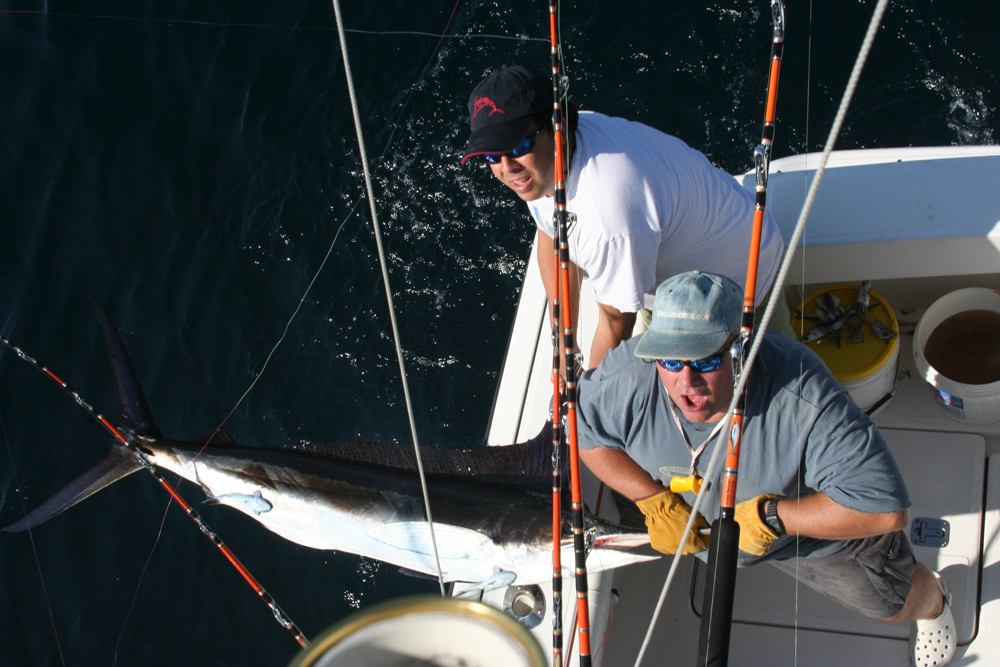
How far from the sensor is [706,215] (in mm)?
1972

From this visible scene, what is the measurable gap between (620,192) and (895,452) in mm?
1519

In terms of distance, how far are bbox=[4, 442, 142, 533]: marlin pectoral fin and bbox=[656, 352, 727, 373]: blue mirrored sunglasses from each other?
1989mm

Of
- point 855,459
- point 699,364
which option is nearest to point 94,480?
point 699,364

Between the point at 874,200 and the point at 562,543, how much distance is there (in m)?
1.52

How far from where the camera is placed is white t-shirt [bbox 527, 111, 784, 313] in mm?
1822

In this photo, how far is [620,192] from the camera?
5.93 ft

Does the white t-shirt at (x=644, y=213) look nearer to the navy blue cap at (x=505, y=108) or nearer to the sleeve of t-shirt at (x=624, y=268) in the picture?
the sleeve of t-shirt at (x=624, y=268)

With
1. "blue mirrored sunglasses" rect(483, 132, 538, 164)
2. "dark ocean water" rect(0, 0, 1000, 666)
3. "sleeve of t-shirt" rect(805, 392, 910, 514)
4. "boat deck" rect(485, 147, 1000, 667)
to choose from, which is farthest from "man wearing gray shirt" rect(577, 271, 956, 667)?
"dark ocean water" rect(0, 0, 1000, 666)

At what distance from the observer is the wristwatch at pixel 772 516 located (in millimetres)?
1660

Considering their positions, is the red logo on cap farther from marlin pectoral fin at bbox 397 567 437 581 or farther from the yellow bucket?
marlin pectoral fin at bbox 397 567 437 581

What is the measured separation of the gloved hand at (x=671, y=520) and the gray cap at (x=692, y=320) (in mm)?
415

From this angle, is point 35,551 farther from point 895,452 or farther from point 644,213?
point 895,452

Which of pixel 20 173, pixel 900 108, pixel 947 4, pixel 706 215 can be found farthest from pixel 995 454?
pixel 20 173

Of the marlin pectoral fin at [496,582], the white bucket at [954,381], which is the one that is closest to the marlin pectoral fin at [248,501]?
the marlin pectoral fin at [496,582]
